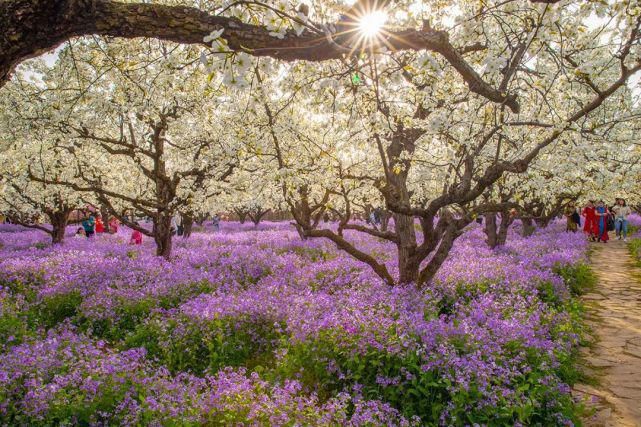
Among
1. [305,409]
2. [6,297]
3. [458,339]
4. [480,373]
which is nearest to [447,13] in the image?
[458,339]

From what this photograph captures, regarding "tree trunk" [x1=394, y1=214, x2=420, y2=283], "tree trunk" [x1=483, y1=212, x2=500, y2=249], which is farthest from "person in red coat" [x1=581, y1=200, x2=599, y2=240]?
"tree trunk" [x1=394, y1=214, x2=420, y2=283]

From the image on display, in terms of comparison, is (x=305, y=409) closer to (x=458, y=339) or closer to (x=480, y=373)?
(x=480, y=373)

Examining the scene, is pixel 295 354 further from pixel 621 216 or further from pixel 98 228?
pixel 98 228

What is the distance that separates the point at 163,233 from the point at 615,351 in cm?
1416

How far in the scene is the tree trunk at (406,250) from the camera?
10094 mm

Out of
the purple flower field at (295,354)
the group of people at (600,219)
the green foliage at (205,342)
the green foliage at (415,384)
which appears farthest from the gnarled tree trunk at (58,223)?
the group of people at (600,219)

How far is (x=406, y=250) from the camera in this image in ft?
33.7

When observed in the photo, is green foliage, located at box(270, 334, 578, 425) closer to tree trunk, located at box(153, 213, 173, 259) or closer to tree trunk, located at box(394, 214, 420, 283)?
tree trunk, located at box(394, 214, 420, 283)

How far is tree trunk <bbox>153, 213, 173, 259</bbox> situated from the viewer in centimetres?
1620

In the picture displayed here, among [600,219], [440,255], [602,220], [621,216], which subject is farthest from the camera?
[621,216]

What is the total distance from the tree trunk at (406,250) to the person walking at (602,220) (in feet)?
71.3

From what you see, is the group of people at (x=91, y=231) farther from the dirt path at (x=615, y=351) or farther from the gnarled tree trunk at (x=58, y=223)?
the dirt path at (x=615, y=351)

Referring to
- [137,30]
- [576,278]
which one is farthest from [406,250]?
[137,30]

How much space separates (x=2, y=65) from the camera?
396cm
